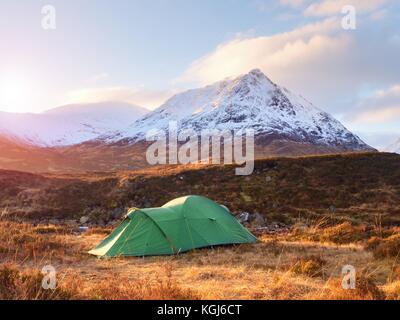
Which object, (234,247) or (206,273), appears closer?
(206,273)

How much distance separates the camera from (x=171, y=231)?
50.3ft

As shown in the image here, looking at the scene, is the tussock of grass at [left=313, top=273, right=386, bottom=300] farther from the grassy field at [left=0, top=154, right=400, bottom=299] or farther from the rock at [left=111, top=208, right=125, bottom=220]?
the rock at [left=111, top=208, right=125, bottom=220]

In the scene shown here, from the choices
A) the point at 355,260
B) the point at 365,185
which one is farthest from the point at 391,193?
the point at 355,260

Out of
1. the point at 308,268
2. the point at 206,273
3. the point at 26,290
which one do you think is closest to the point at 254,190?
the point at 308,268

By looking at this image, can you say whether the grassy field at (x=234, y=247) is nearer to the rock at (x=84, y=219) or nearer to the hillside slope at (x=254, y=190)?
the hillside slope at (x=254, y=190)

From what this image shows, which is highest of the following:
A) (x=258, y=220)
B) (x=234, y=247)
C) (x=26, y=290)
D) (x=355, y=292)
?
(x=26, y=290)

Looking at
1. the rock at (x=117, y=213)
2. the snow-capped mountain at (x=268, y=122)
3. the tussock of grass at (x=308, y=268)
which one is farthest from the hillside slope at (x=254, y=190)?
the snow-capped mountain at (x=268, y=122)

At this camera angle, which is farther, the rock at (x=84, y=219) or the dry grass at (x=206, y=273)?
the rock at (x=84, y=219)

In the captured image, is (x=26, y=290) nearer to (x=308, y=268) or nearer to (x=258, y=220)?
(x=308, y=268)

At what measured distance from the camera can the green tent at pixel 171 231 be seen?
14.7m

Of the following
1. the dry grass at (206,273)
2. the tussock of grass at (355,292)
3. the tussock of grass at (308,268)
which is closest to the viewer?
the tussock of grass at (355,292)

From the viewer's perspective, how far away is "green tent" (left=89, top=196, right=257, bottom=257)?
48.4ft
